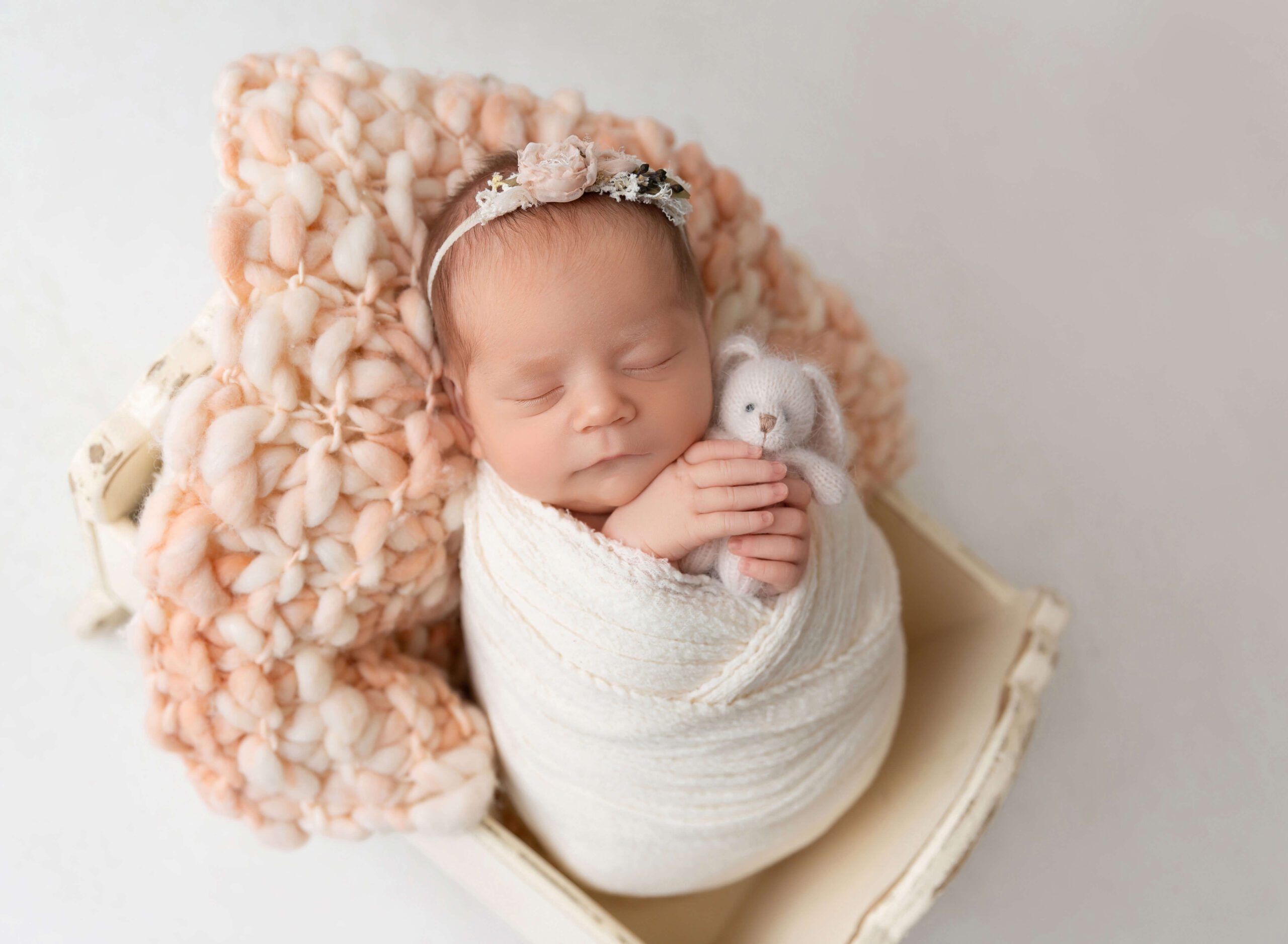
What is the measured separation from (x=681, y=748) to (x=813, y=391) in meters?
0.35

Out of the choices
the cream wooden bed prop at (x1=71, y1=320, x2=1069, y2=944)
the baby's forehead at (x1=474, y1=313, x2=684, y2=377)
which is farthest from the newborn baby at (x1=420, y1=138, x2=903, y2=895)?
the cream wooden bed prop at (x1=71, y1=320, x2=1069, y2=944)

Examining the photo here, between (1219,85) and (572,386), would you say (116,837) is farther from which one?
(1219,85)

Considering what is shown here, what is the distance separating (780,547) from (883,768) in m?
0.47

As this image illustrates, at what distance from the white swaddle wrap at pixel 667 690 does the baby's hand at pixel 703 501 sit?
2 centimetres

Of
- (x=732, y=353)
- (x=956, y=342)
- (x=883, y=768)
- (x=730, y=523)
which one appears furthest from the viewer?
(x=956, y=342)

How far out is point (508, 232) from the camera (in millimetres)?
865

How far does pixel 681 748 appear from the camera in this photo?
95 cm

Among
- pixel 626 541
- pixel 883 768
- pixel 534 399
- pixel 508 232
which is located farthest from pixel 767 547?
pixel 883 768

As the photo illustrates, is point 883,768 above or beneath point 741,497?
beneath

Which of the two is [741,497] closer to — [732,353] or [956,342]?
[732,353]

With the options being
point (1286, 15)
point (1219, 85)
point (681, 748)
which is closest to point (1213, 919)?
point (681, 748)

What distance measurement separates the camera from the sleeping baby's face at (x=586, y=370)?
0.85 metres

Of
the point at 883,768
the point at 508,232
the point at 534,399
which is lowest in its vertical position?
the point at 883,768

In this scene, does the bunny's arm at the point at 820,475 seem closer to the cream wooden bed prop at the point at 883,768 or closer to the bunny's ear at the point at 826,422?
the bunny's ear at the point at 826,422
